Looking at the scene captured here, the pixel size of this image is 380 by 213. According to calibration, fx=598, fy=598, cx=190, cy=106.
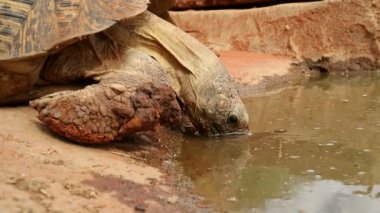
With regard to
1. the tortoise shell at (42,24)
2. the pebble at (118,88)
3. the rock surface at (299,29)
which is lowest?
the rock surface at (299,29)

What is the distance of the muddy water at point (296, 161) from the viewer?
8.03 feet

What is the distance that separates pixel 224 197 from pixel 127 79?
2.95 feet

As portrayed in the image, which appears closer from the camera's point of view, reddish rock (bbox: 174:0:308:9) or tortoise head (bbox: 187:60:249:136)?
tortoise head (bbox: 187:60:249:136)

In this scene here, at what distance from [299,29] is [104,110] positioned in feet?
14.7

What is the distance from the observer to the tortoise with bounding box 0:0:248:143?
2.86 metres

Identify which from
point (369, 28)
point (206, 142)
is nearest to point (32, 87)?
point (206, 142)

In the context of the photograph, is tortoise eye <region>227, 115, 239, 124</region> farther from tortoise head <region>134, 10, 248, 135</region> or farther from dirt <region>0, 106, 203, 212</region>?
dirt <region>0, 106, 203, 212</region>

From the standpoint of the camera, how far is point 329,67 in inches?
260

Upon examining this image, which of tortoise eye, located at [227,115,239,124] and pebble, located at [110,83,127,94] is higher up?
pebble, located at [110,83,127,94]

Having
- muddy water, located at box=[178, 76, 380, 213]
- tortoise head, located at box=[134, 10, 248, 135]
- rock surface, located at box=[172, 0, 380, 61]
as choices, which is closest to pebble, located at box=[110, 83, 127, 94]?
muddy water, located at box=[178, 76, 380, 213]

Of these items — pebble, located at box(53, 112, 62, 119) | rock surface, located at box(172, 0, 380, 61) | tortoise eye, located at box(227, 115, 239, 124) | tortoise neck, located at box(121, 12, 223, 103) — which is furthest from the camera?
rock surface, located at box(172, 0, 380, 61)

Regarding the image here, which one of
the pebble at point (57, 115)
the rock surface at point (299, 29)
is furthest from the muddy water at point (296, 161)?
the rock surface at point (299, 29)

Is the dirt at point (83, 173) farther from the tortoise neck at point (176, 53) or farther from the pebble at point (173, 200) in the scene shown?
the tortoise neck at point (176, 53)

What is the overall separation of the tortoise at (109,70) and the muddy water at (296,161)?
27 centimetres
